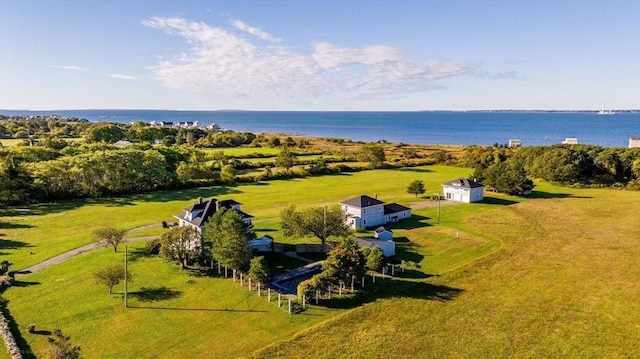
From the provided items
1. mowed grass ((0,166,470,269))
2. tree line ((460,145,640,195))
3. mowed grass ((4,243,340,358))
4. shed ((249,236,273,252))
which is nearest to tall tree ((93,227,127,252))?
mowed grass ((4,243,340,358))

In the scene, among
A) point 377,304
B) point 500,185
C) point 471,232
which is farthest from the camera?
point 500,185

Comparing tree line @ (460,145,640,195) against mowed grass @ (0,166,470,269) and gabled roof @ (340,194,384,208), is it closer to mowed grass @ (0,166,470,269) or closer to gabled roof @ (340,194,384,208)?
mowed grass @ (0,166,470,269)

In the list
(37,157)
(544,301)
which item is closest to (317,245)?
(544,301)

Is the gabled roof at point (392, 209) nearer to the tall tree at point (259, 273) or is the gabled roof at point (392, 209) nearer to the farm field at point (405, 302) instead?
the farm field at point (405, 302)

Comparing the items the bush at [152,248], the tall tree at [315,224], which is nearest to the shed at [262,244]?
the tall tree at [315,224]

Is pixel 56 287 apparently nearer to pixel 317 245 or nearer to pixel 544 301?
pixel 317 245

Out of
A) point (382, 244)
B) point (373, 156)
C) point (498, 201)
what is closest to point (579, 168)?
point (498, 201)
